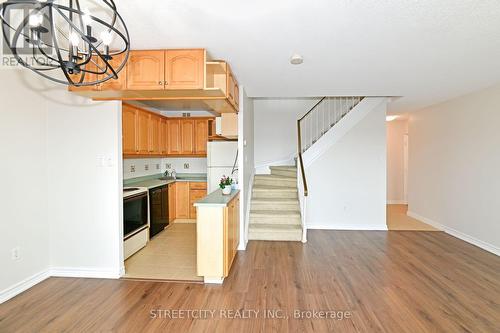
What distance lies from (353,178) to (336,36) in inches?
139

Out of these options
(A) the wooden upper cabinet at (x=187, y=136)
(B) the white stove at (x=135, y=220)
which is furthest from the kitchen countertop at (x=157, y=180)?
(A) the wooden upper cabinet at (x=187, y=136)

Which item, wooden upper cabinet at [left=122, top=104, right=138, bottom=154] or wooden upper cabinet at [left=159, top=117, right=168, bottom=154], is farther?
wooden upper cabinet at [left=159, top=117, right=168, bottom=154]

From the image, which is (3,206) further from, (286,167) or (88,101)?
(286,167)

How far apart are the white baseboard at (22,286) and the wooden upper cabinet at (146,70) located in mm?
2430

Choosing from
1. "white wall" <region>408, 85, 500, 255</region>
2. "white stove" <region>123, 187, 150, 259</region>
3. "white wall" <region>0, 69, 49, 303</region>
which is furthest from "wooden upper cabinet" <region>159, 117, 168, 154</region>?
"white wall" <region>408, 85, 500, 255</region>

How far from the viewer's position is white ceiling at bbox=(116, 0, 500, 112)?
195cm

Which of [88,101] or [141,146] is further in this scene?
[141,146]

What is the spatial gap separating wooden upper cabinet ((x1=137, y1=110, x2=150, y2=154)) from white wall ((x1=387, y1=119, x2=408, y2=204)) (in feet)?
22.9

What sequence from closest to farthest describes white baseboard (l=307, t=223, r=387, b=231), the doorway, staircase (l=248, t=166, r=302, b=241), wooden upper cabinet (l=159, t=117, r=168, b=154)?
staircase (l=248, t=166, r=302, b=241), white baseboard (l=307, t=223, r=387, b=231), wooden upper cabinet (l=159, t=117, r=168, b=154), the doorway

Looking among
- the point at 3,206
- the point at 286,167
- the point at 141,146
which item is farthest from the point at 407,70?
the point at 3,206

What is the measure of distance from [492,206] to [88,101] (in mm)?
5992

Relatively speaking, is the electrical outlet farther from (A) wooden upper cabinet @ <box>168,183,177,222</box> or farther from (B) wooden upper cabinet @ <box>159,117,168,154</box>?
(B) wooden upper cabinet @ <box>159,117,168,154</box>

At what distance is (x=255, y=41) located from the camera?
2498mm

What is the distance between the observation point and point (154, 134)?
5.21 metres
